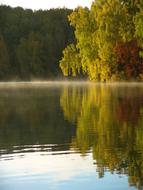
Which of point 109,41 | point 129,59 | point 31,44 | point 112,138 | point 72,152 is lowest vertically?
point 129,59

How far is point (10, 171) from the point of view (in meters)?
12.5

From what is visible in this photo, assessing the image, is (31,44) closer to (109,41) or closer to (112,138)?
(109,41)

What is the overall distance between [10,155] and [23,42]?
413ft

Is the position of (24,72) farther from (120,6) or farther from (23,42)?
(120,6)

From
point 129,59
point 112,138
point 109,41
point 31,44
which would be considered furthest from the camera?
point 31,44

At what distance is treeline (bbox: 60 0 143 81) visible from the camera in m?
73.8

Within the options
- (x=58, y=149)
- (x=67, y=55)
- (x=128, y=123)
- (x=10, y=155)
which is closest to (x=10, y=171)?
(x=10, y=155)

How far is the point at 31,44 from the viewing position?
138000mm

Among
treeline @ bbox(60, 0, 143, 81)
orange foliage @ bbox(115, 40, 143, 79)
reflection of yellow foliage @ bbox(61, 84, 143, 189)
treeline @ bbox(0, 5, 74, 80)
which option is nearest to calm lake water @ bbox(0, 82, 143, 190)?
reflection of yellow foliage @ bbox(61, 84, 143, 189)

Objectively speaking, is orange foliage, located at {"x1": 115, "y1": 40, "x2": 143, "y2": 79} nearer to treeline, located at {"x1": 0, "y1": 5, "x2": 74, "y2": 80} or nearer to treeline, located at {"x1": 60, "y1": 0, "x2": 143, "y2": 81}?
treeline, located at {"x1": 60, "y1": 0, "x2": 143, "y2": 81}

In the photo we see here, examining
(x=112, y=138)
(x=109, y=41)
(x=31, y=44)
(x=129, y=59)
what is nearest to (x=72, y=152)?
(x=112, y=138)

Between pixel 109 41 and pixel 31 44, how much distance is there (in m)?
64.4

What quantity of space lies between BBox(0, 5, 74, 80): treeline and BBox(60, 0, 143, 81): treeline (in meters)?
55.6

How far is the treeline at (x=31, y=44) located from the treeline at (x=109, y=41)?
55.6m
